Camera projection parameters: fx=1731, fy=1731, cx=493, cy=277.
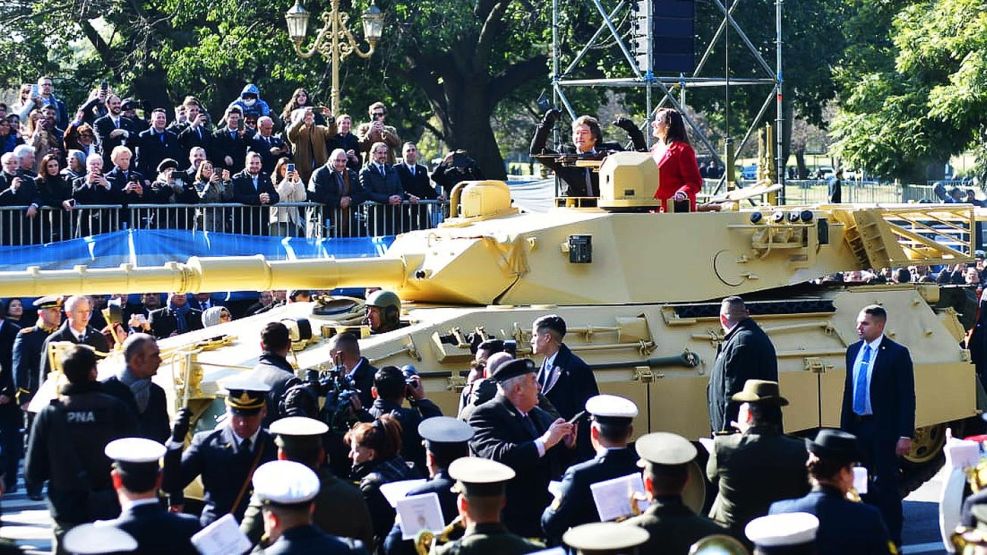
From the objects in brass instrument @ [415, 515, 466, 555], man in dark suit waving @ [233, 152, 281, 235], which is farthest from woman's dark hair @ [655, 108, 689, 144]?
brass instrument @ [415, 515, 466, 555]

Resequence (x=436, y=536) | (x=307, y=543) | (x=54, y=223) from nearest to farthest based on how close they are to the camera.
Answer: (x=307, y=543) < (x=436, y=536) < (x=54, y=223)

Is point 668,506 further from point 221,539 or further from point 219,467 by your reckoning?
point 219,467

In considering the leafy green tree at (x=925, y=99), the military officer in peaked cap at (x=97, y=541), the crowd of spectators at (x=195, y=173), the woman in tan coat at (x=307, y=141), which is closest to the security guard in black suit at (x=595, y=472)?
the military officer in peaked cap at (x=97, y=541)

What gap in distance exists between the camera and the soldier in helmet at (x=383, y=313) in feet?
41.0

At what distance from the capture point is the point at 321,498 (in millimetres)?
8000

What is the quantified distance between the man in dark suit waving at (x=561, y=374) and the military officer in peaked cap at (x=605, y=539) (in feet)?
15.8

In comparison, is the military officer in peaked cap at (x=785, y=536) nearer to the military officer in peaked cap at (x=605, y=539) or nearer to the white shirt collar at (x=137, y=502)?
the military officer in peaked cap at (x=605, y=539)

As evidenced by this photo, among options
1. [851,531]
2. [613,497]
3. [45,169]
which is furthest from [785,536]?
[45,169]

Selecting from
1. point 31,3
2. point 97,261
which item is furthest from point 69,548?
point 31,3

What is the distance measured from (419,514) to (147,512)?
137cm

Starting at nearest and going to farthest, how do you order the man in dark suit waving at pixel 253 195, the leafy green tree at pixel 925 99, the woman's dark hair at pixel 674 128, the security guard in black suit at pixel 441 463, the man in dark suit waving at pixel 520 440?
1. the security guard in black suit at pixel 441 463
2. the man in dark suit waving at pixel 520 440
3. the woman's dark hair at pixel 674 128
4. the man in dark suit waving at pixel 253 195
5. the leafy green tree at pixel 925 99

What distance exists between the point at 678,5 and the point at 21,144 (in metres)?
8.08

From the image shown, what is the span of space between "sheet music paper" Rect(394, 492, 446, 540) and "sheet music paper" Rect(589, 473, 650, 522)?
752 millimetres

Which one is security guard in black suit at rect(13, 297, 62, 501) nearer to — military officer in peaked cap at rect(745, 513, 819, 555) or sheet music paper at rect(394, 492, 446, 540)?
sheet music paper at rect(394, 492, 446, 540)
